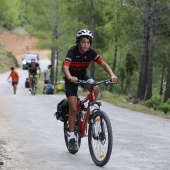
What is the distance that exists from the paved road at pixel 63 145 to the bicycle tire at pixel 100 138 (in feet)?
0.51

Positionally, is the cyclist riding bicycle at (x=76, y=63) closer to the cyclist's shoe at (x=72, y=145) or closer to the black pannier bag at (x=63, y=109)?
the cyclist's shoe at (x=72, y=145)

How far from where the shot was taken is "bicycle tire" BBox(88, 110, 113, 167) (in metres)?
6.13

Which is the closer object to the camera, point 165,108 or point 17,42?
point 165,108

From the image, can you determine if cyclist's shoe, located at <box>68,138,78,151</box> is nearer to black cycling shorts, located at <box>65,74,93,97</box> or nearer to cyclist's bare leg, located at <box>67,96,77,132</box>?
cyclist's bare leg, located at <box>67,96,77,132</box>

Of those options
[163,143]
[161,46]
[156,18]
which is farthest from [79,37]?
[161,46]

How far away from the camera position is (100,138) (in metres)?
6.36

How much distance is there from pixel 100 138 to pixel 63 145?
2.09 metres

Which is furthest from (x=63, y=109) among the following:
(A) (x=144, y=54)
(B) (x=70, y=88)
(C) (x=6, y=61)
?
(C) (x=6, y=61)

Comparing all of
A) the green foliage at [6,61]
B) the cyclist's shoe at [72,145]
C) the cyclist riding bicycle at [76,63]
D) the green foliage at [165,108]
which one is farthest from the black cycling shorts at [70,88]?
the green foliage at [6,61]

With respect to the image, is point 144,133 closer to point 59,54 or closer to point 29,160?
point 29,160

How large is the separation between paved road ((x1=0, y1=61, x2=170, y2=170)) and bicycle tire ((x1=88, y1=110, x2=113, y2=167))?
0.51 ft

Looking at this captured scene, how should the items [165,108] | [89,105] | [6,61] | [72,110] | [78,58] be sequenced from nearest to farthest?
[89,105] → [78,58] → [72,110] → [165,108] → [6,61]

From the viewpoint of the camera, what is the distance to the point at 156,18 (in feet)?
62.7

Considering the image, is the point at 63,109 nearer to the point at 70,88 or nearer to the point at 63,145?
the point at 70,88
